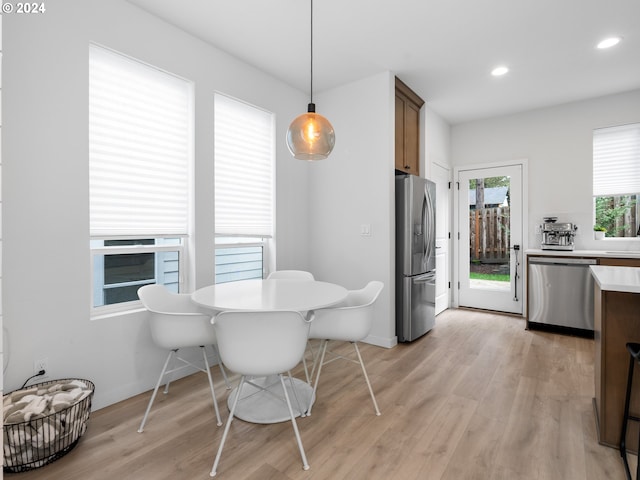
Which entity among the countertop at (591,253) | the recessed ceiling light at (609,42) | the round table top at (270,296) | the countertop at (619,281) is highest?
the recessed ceiling light at (609,42)

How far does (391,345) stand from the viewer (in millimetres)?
3477

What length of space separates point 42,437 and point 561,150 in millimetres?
5557

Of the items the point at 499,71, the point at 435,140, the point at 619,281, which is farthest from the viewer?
the point at 435,140

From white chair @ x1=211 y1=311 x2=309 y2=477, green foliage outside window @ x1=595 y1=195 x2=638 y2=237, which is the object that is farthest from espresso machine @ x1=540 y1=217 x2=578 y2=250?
white chair @ x1=211 y1=311 x2=309 y2=477

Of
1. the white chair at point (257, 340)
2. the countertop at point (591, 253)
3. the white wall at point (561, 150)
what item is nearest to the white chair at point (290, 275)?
the white chair at point (257, 340)

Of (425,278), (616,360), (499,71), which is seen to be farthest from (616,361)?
(499,71)

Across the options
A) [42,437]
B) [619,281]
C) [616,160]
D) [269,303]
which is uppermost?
[616,160]

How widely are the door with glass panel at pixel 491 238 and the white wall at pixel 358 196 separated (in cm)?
202

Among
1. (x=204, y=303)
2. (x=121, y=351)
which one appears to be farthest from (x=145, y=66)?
(x=121, y=351)

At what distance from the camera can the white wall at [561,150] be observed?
4039 mm

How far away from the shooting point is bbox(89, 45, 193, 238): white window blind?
2.32m

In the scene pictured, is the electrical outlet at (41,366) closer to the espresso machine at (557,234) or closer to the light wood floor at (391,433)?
the light wood floor at (391,433)

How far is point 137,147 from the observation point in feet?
8.25

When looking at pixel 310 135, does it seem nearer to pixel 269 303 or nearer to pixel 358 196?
pixel 269 303
